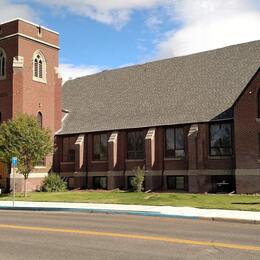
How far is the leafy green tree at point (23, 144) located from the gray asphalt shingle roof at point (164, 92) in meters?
6.36

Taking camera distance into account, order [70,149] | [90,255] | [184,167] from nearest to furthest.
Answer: [90,255] < [184,167] < [70,149]

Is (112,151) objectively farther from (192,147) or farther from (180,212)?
(180,212)

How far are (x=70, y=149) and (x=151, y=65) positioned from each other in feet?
35.7

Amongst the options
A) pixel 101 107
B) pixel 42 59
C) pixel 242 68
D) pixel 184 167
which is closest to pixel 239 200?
pixel 184 167

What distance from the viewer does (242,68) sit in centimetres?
3653

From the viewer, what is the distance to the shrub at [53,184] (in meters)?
39.9

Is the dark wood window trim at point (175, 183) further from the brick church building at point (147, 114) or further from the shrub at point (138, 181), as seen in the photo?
the shrub at point (138, 181)

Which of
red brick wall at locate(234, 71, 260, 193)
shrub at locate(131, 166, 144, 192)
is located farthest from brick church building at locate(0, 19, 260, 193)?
shrub at locate(131, 166, 144, 192)

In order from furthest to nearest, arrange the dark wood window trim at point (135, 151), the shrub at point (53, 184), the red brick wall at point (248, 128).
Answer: the shrub at point (53, 184) → the dark wood window trim at point (135, 151) → the red brick wall at point (248, 128)

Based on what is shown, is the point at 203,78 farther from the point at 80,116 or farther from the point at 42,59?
the point at 42,59

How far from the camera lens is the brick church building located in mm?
33344

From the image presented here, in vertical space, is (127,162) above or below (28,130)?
below

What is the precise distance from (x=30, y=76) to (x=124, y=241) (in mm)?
32171

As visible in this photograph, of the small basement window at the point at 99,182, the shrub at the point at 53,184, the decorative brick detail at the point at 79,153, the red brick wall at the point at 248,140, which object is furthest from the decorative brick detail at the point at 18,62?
the red brick wall at the point at 248,140
